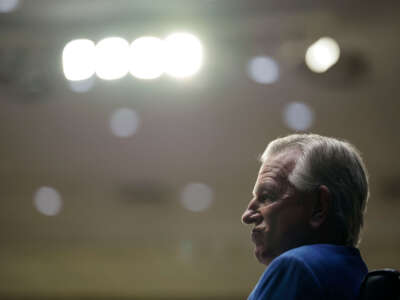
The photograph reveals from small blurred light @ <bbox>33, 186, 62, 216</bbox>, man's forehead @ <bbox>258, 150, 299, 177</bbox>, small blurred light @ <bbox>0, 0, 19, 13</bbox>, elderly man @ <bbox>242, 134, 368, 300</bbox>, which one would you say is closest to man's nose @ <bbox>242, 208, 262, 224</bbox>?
elderly man @ <bbox>242, 134, 368, 300</bbox>

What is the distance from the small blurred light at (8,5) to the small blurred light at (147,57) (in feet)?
4.53

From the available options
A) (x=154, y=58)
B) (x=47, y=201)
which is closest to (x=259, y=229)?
(x=154, y=58)

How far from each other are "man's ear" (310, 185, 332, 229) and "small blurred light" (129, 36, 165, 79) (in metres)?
5.46

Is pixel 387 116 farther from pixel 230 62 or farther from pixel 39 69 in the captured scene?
pixel 39 69

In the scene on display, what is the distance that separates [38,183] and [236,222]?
2385mm

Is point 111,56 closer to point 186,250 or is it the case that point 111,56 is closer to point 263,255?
point 186,250

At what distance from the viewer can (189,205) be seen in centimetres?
712

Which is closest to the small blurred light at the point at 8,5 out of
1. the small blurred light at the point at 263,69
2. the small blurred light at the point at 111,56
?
the small blurred light at the point at 111,56

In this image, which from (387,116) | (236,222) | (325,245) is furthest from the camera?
(236,222)

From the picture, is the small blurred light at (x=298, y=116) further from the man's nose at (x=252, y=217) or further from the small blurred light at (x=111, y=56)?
the man's nose at (x=252, y=217)

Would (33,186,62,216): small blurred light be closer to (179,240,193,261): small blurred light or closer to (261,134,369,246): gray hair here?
(179,240,193,261): small blurred light

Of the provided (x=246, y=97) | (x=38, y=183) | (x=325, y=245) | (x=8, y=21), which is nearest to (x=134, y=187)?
(x=38, y=183)

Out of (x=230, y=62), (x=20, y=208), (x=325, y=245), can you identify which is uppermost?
(x=230, y=62)

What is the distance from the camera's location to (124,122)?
709 cm
